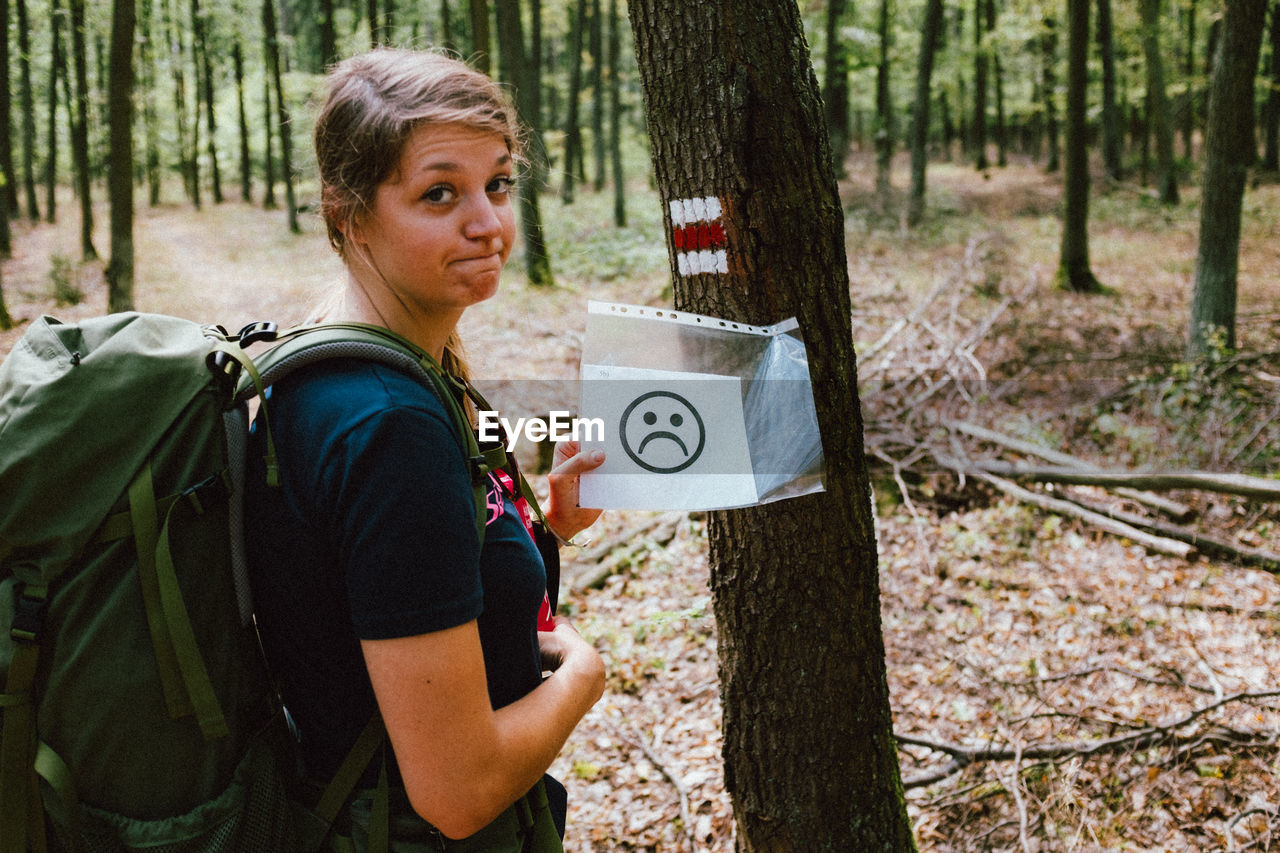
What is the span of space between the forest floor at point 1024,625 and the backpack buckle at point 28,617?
0.77 metres

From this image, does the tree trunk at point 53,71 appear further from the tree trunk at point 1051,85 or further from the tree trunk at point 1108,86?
the tree trunk at point 1051,85

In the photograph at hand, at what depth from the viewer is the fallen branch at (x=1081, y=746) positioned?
10.5 feet

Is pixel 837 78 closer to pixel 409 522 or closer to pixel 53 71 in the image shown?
pixel 53 71

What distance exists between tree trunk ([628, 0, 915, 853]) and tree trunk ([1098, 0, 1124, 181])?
A: 836 inches

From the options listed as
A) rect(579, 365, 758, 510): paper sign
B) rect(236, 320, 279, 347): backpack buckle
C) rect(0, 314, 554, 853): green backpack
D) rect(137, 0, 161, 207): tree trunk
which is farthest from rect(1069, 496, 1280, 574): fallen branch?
rect(137, 0, 161, 207): tree trunk

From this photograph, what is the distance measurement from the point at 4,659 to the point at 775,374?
1.42 meters

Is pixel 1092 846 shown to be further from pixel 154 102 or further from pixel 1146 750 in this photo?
pixel 154 102

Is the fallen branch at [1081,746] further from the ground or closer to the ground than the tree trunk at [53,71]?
closer to the ground

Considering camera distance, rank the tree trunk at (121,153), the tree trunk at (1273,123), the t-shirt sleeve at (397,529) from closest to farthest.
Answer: the t-shirt sleeve at (397,529), the tree trunk at (121,153), the tree trunk at (1273,123)

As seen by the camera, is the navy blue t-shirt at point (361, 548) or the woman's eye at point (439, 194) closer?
the navy blue t-shirt at point (361, 548)

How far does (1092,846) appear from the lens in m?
2.81

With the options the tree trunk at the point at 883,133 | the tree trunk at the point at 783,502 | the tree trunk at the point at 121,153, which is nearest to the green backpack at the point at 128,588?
the tree trunk at the point at 783,502

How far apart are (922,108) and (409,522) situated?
19913mm

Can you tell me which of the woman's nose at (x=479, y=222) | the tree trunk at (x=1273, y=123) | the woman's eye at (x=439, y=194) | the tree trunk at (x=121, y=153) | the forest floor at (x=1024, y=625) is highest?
the tree trunk at (x=1273, y=123)
